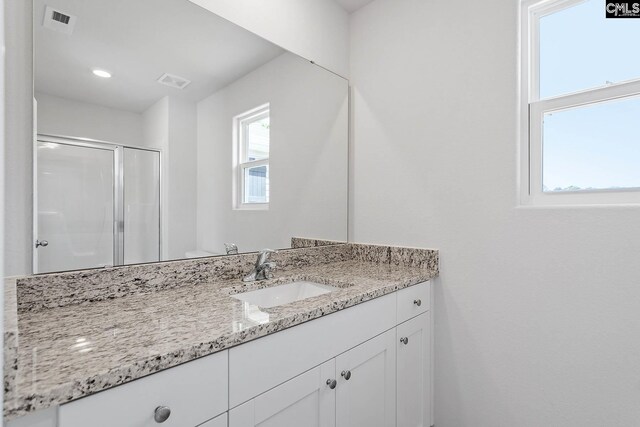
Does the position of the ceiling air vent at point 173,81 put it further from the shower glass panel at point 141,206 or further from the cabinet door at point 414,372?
the cabinet door at point 414,372

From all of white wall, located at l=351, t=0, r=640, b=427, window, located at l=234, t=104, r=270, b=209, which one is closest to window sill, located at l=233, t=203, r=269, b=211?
window, located at l=234, t=104, r=270, b=209

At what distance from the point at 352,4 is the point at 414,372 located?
7.16 ft

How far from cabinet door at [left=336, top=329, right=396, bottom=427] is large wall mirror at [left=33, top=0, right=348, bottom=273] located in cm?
74

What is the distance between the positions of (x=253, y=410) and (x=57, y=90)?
119 centimetres

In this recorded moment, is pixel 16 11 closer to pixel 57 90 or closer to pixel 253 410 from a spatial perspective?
pixel 57 90

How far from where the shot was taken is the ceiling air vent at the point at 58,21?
1.04 meters

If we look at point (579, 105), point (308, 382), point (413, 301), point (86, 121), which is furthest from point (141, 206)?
Result: point (579, 105)

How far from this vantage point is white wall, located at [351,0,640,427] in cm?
126

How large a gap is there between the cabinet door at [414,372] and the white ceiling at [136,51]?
1449mm

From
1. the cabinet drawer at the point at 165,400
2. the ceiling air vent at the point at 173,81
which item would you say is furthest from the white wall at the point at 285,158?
the cabinet drawer at the point at 165,400

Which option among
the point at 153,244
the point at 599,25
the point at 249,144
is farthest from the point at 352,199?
the point at 599,25

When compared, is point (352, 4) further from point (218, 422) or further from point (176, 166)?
point (218, 422)

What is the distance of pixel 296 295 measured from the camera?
5.16 ft

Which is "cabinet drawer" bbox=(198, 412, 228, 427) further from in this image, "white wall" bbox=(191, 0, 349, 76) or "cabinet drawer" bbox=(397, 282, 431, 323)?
Answer: "white wall" bbox=(191, 0, 349, 76)
